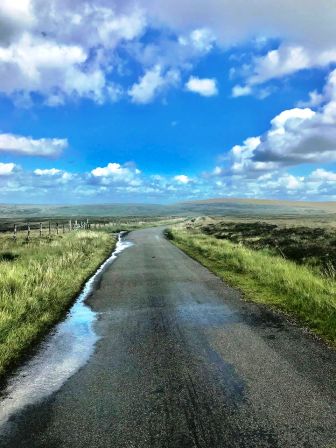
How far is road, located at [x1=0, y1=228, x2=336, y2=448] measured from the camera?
14.7 ft

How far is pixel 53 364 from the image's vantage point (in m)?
6.90

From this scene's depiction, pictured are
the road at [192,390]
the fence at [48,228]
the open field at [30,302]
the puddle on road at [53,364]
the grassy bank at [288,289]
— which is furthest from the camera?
the fence at [48,228]

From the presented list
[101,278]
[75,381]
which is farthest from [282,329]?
[101,278]

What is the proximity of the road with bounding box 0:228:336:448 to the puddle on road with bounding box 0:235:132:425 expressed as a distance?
0.18 meters

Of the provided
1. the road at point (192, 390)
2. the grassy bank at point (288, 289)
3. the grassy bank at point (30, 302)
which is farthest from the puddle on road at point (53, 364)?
the grassy bank at point (288, 289)

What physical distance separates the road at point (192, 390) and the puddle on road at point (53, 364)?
0.58 feet

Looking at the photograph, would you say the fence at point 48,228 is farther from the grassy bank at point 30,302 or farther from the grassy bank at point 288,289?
the grassy bank at point 288,289

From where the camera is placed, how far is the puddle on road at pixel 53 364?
18.2 feet

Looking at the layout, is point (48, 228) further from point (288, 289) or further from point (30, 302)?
point (288, 289)

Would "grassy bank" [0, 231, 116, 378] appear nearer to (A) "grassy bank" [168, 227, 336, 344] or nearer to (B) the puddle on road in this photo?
(B) the puddle on road

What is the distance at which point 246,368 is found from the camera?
254 inches

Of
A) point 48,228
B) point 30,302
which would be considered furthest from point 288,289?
point 48,228

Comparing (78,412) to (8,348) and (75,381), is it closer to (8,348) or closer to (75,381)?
(75,381)

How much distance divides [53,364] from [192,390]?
2573mm
